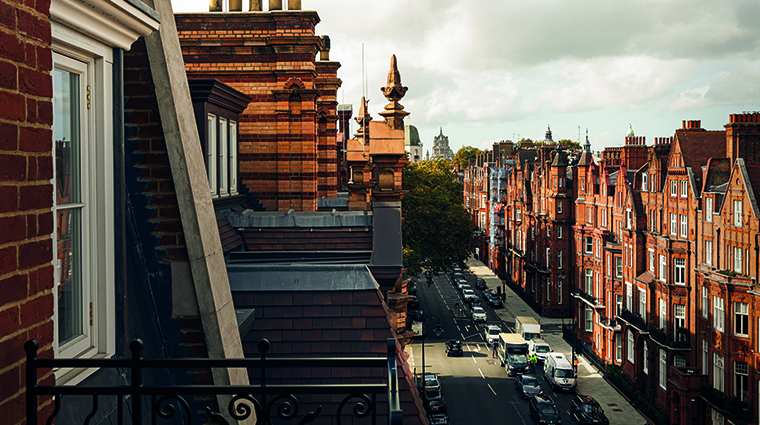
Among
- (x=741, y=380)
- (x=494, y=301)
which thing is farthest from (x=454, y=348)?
(x=741, y=380)

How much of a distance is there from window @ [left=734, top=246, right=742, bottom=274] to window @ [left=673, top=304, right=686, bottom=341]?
5345 mm

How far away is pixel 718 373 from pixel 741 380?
160 centimetres

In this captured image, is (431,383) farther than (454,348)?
No

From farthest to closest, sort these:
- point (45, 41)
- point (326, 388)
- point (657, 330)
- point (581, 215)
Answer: point (581, 215), point (657, 330), point (326, 388), point (45, 41)

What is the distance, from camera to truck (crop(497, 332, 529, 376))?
4047cm

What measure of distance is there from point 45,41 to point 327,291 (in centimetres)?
636

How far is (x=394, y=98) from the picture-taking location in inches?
559

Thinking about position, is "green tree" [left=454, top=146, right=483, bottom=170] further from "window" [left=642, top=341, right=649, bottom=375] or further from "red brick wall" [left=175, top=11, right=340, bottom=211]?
"red brick wall" [left=175, top=11, right=340, bottom=211]

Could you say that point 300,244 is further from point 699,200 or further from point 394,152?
point 699,200

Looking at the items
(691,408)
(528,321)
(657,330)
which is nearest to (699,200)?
(657,330)

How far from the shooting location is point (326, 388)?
3.45m

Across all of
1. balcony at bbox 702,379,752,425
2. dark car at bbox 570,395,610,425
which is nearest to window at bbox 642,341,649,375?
dark car at bbox 570,395,610,425

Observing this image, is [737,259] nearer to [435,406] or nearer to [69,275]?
[435,406]

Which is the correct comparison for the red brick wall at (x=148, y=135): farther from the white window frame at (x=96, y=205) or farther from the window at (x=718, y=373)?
the window at (x=718, y=373)
